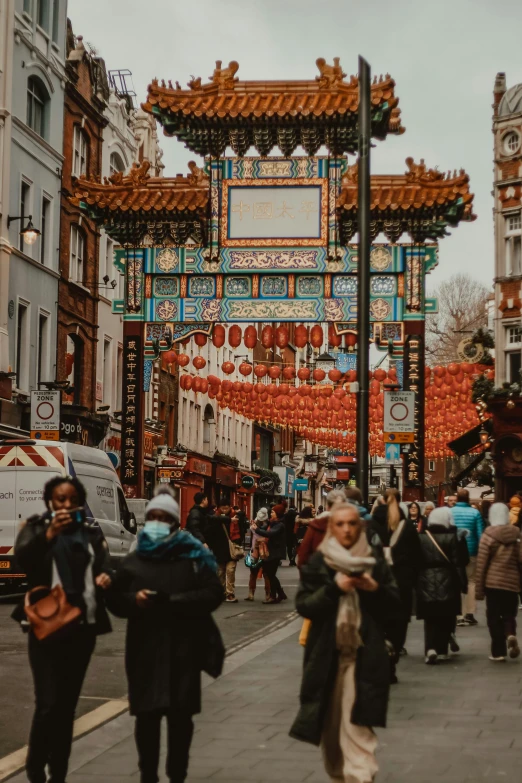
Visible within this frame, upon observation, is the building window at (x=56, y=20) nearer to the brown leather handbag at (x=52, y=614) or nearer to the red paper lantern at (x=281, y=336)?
the red paper lantern at (x=281, y=336)

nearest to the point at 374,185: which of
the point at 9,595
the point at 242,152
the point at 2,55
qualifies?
the point at 242,152

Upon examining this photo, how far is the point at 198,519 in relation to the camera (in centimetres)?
2305

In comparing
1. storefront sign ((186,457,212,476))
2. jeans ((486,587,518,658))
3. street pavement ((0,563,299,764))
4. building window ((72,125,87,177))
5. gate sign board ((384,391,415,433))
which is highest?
building window ((72,125,87,177))

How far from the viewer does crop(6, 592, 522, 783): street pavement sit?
27.0ft

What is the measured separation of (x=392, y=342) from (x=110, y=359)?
57.2ft

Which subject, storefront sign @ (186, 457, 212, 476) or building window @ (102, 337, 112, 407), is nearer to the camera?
building window @ (102, 337, 112, 407)

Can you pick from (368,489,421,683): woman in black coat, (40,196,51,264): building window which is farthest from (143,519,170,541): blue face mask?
(40,196,51,264): building window

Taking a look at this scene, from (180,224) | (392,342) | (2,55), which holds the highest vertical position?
(2,55)

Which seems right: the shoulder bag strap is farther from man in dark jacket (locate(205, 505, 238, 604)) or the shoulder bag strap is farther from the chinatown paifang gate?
the chinatown paifang gate

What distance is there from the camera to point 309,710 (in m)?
6.92

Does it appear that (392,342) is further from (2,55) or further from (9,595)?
(2,55)

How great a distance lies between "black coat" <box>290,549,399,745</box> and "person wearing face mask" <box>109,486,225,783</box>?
51 centimetres

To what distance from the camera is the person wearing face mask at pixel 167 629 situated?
6977 mm

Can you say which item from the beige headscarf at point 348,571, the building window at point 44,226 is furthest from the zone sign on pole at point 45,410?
the beige headscarf at point 348,571
